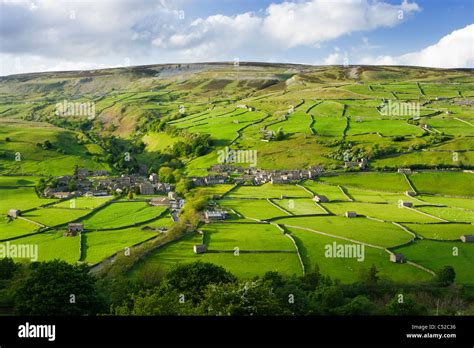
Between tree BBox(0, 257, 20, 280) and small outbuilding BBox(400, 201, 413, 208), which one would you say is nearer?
tree BBox(0, 257, 20, 280)

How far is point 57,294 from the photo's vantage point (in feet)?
53.3

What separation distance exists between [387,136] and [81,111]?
75.7 m

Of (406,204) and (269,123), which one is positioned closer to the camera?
(406,204)

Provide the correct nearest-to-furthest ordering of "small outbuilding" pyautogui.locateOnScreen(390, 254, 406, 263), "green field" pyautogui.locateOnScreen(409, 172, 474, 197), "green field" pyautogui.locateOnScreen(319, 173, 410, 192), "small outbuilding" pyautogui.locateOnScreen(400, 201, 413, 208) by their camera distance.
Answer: "small outbuilding" pyautogui.locateOnScreen(390, 254, 406, 263) → "small outbuilding" pyautogui.locateOnScreen(400, 201, 413, 208) → "green field" pyautogui.locateOnScreen(409, 172, 474, 197) → "green field" pyautogui.locateOnScreen(319, 173, 410, 192)

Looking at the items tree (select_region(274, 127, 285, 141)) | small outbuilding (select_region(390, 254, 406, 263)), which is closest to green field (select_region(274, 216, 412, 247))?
small outbuilding (select_region(390, 254, 406, 263))

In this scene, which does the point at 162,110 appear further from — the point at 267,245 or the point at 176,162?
the point at 267,245

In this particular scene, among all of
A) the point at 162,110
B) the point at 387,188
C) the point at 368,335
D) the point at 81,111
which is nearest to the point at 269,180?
the point at 387,188

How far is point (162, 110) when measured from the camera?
100 meters

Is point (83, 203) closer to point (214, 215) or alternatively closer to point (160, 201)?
point (160, 201)

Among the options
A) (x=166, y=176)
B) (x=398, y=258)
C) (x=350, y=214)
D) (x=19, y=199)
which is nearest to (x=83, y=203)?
(x=19, y=199)

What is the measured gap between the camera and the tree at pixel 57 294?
15407 mm

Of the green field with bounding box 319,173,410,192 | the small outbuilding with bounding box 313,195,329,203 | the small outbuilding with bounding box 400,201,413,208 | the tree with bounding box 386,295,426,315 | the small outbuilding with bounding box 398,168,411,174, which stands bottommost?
the tree with bounding box 386,295,426,315

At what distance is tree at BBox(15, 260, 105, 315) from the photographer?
50.5 feet

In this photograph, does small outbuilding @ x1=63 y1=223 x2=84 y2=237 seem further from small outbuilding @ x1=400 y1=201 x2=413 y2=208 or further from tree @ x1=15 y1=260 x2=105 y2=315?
small outbuilding @ x1=400 y1=201 x2=413 y2=208
